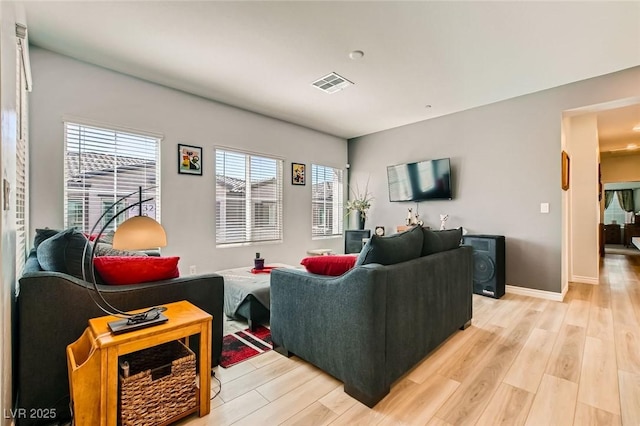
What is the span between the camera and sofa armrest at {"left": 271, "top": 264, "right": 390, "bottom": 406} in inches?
61.5

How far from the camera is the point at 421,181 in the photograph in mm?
4852

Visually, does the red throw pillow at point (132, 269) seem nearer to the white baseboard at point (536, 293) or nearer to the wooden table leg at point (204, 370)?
the wooden table leg at point (204, 370)

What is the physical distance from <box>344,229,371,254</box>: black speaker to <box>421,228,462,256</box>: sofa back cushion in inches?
112

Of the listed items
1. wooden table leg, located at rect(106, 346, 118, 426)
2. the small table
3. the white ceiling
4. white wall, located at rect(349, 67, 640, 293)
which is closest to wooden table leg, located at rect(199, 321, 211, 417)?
wooden table leg, located at rect(106, 346, 118, 426)

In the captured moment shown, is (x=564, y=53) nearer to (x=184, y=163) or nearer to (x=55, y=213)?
(x=184, y=163)

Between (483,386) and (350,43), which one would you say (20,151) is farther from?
(483,386)

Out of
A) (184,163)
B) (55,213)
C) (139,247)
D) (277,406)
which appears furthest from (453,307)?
(55,213)

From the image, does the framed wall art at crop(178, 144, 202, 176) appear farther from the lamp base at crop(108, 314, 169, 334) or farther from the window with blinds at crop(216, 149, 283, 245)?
the lamp base at crop(108, 314, 169, 334)

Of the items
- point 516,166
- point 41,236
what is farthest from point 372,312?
point 516,166

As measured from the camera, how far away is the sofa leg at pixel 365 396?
62.8 inches

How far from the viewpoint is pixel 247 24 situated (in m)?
2.39

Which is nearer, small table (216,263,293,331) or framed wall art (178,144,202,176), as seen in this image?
small table (216,263,293,331)

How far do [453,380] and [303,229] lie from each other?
3691 mm

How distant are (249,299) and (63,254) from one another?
57.0 inches
